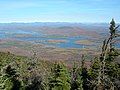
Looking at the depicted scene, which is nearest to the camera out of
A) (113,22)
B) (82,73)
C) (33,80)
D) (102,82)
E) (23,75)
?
(102,82)

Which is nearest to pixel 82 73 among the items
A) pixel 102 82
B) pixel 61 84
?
pixel 61 84

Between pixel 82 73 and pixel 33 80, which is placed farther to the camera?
pixel 82 73

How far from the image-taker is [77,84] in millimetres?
46156

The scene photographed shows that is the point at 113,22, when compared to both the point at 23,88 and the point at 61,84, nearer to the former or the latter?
the point at 61,84

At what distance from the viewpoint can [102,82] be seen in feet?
73.2

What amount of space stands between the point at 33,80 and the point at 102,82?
2045cm

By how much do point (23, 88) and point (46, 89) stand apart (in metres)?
6.50

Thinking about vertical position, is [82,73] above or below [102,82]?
below

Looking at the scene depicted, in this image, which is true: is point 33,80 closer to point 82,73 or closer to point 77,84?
point 77,84

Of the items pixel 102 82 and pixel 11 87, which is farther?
pixel 11 87

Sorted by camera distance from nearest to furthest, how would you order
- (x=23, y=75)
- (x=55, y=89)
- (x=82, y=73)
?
(x=55, y=89) < (x=23, y=75) < (x=82, y=73)

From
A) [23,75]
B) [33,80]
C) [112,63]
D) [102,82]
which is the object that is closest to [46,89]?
[33,80]

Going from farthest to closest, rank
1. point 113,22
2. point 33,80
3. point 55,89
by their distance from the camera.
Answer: point 33,80, point 55,89, point 113,22

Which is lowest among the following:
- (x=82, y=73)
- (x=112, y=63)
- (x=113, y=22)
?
(x=82, y=73)
